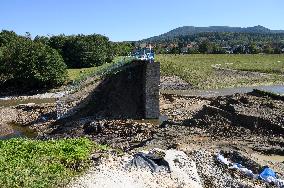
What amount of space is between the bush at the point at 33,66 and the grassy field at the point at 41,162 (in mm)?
38688

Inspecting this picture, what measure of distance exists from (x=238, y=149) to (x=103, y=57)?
185 ft

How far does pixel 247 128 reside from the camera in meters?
34.8

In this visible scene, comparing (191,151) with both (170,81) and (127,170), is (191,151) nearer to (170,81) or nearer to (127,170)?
(127,170)

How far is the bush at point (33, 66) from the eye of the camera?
202 ft

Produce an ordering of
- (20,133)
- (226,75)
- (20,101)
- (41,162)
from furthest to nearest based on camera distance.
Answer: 1. (226,75)
2. (20,101)
3. (20,133)
4. (41,162)

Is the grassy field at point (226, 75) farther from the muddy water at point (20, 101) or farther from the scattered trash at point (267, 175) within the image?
the scattered trash at point (267, 175)

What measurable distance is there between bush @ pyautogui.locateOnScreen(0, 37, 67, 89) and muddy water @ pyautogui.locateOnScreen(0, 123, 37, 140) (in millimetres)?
19487

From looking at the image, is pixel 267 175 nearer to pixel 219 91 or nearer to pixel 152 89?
pixel 152 89

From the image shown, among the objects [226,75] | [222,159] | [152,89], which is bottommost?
[226,75]

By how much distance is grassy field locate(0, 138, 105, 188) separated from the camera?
751 inches

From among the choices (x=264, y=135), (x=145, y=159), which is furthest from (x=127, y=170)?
(x=264, y=135)

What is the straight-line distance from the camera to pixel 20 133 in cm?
4028

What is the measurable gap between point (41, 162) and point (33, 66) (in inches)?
1653

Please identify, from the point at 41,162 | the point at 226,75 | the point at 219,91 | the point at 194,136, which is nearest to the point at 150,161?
the point at 41,162
